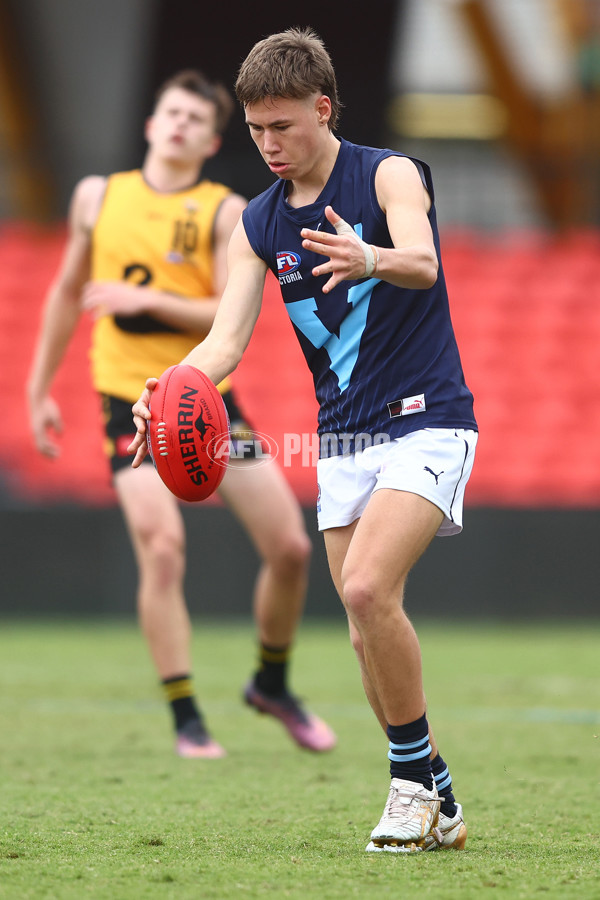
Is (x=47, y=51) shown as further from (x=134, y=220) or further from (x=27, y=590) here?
(x=134, y=220)

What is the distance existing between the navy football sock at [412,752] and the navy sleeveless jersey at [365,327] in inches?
30.3

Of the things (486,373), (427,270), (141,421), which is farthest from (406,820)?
(486,373)

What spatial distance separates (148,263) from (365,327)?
7.06ft

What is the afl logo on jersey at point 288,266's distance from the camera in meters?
3.35

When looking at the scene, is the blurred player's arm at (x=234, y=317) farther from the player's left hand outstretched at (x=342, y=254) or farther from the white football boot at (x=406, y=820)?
the white football boot at (x=406, y=820)

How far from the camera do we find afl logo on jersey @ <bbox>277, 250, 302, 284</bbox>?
11.0 feet

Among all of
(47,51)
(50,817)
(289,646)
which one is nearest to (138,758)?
(289,646)

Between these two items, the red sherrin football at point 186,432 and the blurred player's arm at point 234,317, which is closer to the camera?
the red sherrin football at point 186,432

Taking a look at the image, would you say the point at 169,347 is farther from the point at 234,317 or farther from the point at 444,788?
the point at 444,788

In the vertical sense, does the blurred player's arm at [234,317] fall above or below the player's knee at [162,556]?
above

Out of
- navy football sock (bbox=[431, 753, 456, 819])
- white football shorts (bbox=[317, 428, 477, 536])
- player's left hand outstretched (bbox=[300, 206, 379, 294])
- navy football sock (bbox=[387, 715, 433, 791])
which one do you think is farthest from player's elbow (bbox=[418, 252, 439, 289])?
navy football sock (bbox=[431, 753, 456, 819])

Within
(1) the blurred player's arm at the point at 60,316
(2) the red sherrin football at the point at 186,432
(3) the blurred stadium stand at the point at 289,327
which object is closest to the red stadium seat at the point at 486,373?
(3) the blurred stadium stand at the point at 289,327

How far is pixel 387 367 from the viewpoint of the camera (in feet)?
10.8

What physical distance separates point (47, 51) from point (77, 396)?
4.62 metres
